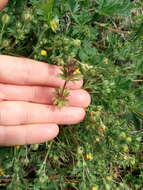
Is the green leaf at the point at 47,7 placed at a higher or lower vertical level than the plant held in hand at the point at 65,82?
higher

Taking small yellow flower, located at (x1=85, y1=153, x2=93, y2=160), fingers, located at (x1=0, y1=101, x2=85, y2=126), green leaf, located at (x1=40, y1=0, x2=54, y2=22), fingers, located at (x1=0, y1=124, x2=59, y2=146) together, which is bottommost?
small yellow flower, located at (x1=85, y1=153, x2=93, y2=160)

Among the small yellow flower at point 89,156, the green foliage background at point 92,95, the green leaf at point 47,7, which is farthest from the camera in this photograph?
the small yellow flower at point 89,156

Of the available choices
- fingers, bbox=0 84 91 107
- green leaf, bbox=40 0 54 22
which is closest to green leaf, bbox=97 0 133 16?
green leaf, bbox=40 0 54 22

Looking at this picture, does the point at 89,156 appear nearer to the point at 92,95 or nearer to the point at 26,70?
the point at 92,95

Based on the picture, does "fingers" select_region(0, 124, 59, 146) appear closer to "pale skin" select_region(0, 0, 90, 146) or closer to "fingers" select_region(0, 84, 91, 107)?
"pale skin" select_region(0, 0, 90, 146)

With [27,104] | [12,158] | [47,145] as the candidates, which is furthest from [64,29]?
[12,158]

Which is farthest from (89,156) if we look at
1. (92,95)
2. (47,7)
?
(47,7)

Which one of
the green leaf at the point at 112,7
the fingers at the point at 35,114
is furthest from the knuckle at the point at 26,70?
the green leaf at the point at 112,7

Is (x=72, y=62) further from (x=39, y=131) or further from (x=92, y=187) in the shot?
(x=92, y=187)

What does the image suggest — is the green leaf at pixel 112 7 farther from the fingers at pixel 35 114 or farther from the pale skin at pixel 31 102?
the fingers at pixel 35 114
